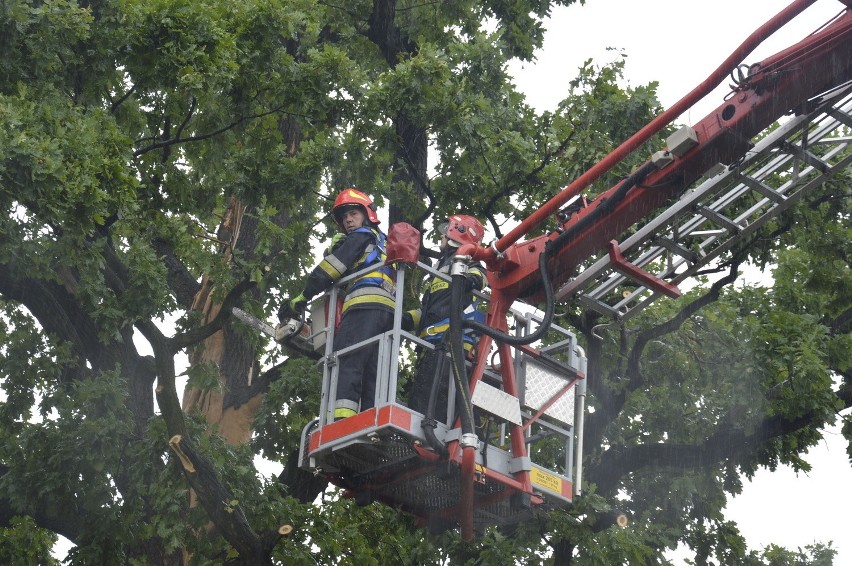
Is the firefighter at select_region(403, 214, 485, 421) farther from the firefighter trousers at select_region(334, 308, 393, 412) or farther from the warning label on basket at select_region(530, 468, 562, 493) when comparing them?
the warning label on basket at select_region(530, 468, 562, 493)

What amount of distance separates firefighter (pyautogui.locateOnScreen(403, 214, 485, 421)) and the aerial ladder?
17cm

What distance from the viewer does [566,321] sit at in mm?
13758

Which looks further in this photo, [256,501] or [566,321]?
[566,321]

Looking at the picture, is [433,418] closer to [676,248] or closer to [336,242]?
[336,242]

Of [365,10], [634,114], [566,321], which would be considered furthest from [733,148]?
[365,10]

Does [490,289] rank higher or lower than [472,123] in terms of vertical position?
lower

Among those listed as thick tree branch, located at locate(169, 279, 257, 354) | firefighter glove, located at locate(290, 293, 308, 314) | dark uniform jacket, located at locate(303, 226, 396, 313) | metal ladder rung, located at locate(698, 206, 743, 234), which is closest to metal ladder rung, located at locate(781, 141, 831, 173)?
metal ladder rung, located at locate(698, 206, 743, 234)

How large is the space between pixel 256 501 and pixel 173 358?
171 cm

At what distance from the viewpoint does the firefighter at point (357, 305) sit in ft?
31.7

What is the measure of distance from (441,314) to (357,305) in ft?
2.23

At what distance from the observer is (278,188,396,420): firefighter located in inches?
380

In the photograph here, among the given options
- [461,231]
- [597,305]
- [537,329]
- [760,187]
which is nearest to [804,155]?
[760,187]

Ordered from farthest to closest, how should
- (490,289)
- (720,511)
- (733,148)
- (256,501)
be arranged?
1. (720,511)
2. (256,501)
3. (490,289)
4. (733,148)

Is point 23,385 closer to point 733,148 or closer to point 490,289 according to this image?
point 490,289
